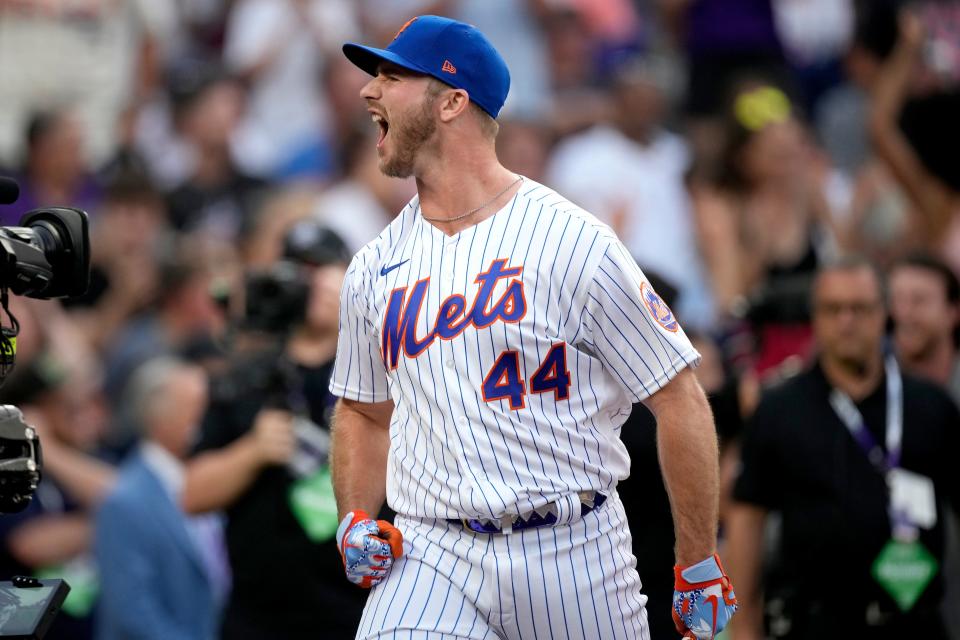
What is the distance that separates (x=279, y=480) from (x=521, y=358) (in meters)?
2.68

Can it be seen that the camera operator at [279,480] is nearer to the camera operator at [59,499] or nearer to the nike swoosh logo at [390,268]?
the camera operator at [59,499]

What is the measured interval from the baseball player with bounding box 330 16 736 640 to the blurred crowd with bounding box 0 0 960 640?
5.18 ft

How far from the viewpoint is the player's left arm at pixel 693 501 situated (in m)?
4.68

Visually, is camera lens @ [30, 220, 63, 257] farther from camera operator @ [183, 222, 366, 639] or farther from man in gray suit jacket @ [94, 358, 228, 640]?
man in gray suit jacket @ [94, 358, 228, 640]

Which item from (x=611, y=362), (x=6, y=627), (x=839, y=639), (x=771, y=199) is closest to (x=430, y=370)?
(x=611, y=362)

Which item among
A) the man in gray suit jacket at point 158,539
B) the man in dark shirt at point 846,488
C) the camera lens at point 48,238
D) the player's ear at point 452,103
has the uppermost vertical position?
the player's ear at point 452,103

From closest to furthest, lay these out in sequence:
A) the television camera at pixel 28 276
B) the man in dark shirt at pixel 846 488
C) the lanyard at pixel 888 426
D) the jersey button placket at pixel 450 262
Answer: the television camera at pixel 28 276, the jersey button placket at pixel 450 262, the man in dark shirt at pixel 846 488, the lanyard at pixel 888 426

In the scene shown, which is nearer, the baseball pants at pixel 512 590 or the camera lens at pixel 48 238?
the baseball pants at pixel 512 590

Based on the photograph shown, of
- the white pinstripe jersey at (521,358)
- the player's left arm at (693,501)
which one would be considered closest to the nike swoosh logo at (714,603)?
the player's left arm at (693,501)

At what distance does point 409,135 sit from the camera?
4.96 m

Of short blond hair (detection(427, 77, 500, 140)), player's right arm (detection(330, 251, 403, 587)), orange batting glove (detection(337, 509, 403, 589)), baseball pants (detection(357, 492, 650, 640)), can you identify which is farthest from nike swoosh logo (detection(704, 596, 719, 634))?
short blond hair (detection(427, 77, 500, 140))

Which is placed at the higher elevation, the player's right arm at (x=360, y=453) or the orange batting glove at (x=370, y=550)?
the player's right arm at (x=360, y=453)

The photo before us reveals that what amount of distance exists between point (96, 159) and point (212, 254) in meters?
2.43

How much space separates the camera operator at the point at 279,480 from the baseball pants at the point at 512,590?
2.24 m
